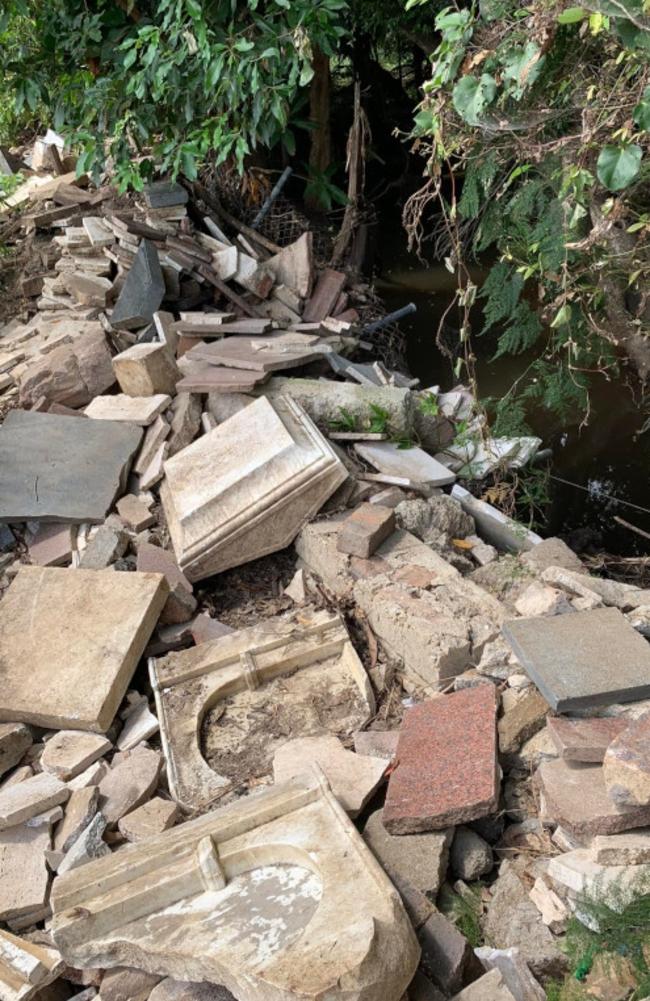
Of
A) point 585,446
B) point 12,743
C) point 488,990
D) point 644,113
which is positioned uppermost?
point 644,113

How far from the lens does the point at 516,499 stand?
6176mm

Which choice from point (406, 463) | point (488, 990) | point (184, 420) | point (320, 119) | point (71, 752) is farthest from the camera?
Answer: point (320, 119)

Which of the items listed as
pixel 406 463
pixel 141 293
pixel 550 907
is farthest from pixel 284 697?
pixel 141 293

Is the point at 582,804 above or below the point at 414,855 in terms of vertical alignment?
above

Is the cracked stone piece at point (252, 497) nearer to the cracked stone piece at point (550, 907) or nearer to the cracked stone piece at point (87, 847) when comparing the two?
the cracked stone piece at point (87, 847)

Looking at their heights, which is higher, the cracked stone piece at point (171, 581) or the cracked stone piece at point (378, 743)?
the cracked stone piece at point (378, 743)

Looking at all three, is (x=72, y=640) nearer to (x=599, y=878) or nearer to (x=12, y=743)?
(x=12, y=743)

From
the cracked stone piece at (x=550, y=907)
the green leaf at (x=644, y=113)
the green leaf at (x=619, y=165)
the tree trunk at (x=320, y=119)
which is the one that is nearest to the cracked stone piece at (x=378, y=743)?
the cracked stone piece at (x=550, y=907)

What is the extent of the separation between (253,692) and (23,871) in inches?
48.4

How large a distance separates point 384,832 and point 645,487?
4701mm

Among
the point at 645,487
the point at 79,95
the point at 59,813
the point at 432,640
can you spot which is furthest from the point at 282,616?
the point at 79,95

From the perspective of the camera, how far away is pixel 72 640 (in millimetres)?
4184

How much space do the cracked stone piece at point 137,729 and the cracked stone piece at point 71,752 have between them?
0.25 ft

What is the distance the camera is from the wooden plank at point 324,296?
7.69 metres
